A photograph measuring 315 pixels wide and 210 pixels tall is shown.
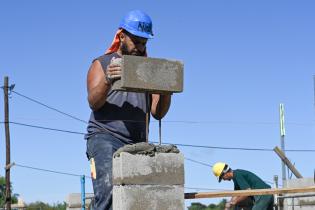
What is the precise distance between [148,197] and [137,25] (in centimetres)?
119

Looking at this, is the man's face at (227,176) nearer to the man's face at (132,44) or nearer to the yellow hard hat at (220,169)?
the yellow hard hat at (220,169)

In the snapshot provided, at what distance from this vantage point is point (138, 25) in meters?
4.72

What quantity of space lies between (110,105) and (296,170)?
28.1 feet

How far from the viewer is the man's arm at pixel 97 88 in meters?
4.61

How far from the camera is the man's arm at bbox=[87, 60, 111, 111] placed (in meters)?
4.61

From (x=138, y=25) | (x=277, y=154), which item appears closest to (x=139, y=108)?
(x=138, y=25)

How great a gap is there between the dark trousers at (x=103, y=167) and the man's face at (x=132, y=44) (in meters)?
0.62

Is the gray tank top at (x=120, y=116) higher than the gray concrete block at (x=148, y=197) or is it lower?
higher

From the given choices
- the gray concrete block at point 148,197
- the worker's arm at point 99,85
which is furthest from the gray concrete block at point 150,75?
the gray concrete block at point 148,197

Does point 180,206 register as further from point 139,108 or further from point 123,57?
point 123,57

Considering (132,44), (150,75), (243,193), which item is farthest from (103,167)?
(243,193)

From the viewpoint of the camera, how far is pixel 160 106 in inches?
197

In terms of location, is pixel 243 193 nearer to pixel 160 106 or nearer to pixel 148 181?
pixel 148 181

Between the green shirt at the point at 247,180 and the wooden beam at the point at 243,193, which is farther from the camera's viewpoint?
the green shirt at the point at 247,180
